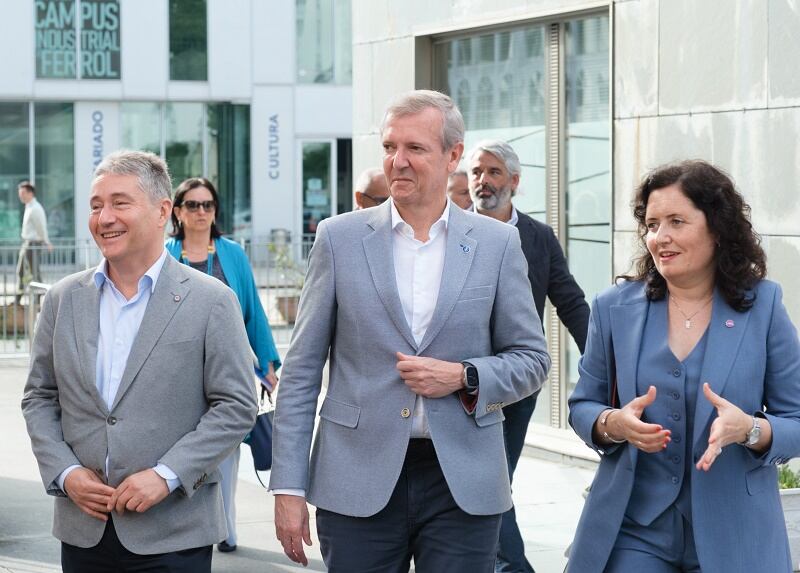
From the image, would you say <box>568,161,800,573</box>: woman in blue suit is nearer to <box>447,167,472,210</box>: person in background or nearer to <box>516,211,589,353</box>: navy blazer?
<box>516,211,589,353</box>: navy blazer

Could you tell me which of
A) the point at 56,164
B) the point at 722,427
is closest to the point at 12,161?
the point at 56,164

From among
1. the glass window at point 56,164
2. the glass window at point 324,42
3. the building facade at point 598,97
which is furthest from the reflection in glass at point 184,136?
the building facade at point 598,97

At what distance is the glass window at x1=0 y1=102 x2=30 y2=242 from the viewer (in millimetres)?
34406

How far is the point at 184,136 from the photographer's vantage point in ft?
117

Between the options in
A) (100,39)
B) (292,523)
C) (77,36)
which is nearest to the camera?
(292,523)

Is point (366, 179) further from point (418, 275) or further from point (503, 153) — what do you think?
point (418, 275)

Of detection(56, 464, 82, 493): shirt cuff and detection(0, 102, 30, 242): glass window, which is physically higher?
detection(0, 102, 30, 242): glass window

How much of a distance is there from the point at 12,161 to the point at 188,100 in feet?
14.8

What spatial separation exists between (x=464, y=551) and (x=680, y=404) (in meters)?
0.77

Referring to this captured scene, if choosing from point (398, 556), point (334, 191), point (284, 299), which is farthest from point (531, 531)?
point (334, 191)

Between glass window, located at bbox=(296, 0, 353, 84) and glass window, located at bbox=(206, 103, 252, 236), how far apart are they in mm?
1983

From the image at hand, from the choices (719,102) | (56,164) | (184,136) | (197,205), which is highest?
(184,136)

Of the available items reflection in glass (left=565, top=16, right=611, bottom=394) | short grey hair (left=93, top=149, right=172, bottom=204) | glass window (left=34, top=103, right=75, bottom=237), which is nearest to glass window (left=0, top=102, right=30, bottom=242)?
glass window (left=34, top=103, right=75, bottom=237)

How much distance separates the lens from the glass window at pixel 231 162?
118ft
